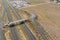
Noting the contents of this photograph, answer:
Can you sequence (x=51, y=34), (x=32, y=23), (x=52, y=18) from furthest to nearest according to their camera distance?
1. (x=52, y=18)
2. (x=32, y=23)
3. (x=51, y=34)

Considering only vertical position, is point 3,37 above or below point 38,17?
above

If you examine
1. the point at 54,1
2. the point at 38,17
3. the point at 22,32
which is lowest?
the point at 54,1

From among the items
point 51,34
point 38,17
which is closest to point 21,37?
point 51,34

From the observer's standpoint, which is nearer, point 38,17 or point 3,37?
point 3,37

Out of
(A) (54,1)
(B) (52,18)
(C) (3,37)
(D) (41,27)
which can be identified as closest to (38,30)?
(D) (41,27)

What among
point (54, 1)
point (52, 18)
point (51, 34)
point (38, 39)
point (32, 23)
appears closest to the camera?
point (38, 39)

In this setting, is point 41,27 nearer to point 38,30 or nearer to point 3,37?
point 38,30

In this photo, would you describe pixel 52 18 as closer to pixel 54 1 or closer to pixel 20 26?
pixel 20 26

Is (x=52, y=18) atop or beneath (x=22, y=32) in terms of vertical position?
beneath

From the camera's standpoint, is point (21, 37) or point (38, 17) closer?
point (21, 37)
